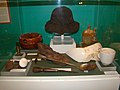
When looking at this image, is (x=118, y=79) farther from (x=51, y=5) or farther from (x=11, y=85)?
(x=51, y=5)

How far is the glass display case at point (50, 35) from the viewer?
1.00 m

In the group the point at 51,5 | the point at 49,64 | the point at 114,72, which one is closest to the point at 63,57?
the point at 49,64

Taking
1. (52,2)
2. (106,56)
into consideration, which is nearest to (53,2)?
(52,2)

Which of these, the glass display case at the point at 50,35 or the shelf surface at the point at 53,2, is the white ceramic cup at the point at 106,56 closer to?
the glass display case at the point at 50,35

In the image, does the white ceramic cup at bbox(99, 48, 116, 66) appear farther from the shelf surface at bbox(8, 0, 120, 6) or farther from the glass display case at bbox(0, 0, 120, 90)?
the shelf surface at bbox(8, 0, 120, 6)

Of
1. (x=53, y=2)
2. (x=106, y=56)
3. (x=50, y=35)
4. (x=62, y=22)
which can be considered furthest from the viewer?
(x=50, y=35)

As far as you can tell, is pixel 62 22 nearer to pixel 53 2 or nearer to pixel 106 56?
pixel 53 2

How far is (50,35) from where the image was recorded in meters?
1.58

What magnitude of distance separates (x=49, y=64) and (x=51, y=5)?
596 millimetres

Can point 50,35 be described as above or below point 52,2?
below

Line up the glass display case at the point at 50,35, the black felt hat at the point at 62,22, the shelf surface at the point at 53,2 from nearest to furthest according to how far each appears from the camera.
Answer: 1. the glass display case at the point at 50,35
2. the black felt hat at the point at 62,22
3. the shelf surface at the point at 53,2

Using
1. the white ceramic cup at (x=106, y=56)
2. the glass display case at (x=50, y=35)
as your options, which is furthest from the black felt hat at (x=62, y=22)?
the white ceramic cup at (x=106, y=56)

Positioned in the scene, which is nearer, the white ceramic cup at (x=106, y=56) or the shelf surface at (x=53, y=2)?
the white ceramic cup at (x=106, y=56)

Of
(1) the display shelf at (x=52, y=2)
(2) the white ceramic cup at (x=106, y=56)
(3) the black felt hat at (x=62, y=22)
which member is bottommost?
(2) the white ceramic cup at (x=106, y=56)
